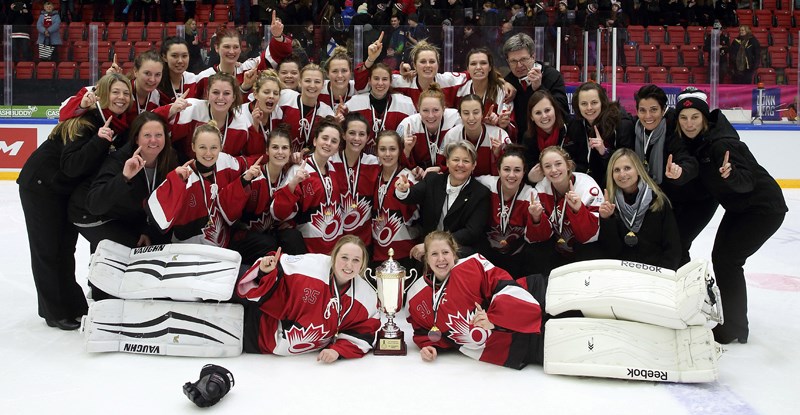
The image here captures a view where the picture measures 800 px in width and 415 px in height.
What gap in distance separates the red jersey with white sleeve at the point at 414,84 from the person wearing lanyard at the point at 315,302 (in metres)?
1.77

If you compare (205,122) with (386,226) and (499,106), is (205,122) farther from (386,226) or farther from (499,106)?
(499,106)

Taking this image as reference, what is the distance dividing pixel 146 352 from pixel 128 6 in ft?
32.0

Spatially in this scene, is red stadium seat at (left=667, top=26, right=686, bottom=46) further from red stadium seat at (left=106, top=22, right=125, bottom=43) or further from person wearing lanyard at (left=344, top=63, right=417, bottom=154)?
red stadium seat at (left=106, top=22, right=125, bottom=43)

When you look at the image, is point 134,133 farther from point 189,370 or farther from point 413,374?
point 413,374

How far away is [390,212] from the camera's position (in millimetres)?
4320

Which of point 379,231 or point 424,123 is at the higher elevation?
point 424,123

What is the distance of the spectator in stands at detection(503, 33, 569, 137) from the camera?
4652 millimetres

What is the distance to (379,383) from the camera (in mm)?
3096

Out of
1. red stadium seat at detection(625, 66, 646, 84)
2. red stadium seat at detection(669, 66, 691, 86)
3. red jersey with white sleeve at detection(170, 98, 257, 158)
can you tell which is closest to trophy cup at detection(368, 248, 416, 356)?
red jersey with white sleeve at detection(170, 98, 257, 158)

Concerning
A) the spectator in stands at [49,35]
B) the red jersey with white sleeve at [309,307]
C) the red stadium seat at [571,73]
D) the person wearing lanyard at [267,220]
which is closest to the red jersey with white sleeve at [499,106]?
the person wearing lanyard at [267,220]

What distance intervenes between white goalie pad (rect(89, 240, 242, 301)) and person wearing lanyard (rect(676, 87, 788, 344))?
2.21 meters

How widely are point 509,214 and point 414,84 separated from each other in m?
1.29

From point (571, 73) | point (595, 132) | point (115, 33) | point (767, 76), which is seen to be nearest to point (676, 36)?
point (767, 76)

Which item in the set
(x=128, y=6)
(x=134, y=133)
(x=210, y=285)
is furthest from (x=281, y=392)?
(x=128, y=6)
